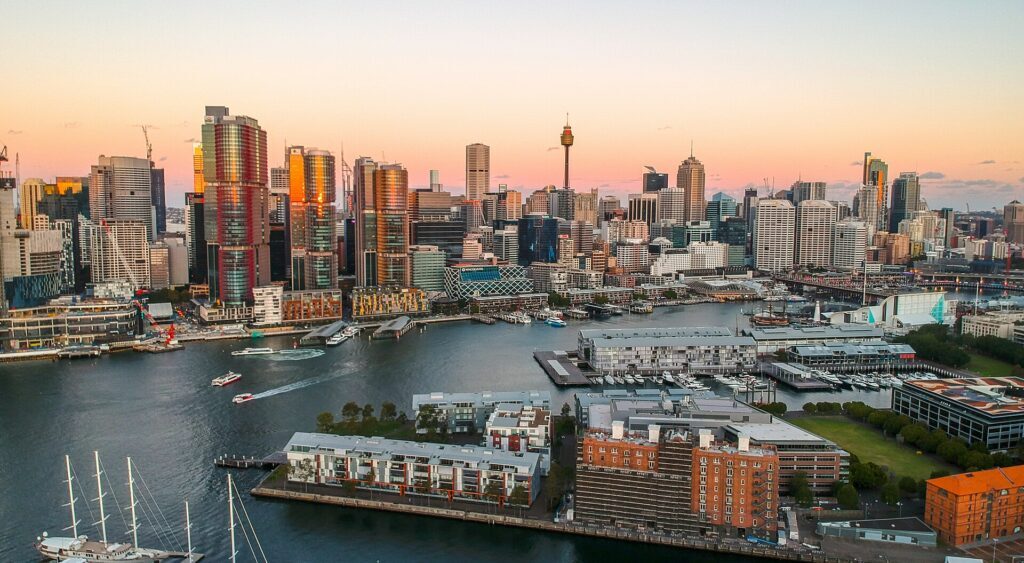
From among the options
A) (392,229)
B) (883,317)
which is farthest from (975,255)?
(392,229)

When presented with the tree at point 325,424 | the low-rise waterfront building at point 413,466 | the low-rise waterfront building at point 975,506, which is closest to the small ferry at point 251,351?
the tree at point 325,424

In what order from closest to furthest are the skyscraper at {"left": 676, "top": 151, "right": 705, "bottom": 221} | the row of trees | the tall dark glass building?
the row of trees, the tall dark glass building, the skyscraper at {"left": 676, "top": 151, "right": 705, "bottom": 221}

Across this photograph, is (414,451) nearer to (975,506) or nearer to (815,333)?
(975,506)

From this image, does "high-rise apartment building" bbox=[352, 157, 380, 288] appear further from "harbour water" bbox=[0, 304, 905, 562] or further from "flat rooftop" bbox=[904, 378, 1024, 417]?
"flat rooftop" bbox=[904, 378, 1024, 417]

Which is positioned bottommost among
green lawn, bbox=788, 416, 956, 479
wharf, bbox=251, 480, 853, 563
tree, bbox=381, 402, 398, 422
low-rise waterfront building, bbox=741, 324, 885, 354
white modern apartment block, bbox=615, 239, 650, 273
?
wharf, bbox=251, 480, 853, 563

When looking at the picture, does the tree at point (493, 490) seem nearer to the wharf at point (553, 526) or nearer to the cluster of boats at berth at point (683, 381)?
the wharf at point (553, 526)

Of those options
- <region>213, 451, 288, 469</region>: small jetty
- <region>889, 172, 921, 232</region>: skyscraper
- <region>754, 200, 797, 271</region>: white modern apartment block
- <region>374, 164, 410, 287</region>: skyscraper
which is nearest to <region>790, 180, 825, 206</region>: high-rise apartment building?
<region>889, 172, 921, 232</region>: skyscraper

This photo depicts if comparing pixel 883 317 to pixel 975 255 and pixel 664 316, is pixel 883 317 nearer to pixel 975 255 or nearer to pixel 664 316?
pixel 664 316
